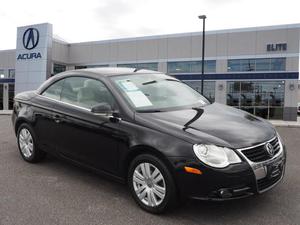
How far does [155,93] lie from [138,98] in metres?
0.35

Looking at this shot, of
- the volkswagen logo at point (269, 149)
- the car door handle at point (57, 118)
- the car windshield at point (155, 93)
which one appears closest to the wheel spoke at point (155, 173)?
the car windshield at point (155, 93)

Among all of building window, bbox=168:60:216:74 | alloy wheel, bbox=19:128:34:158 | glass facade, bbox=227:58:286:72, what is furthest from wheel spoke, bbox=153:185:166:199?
building window, bbox=168:60:216:74

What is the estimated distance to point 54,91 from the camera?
460 cm

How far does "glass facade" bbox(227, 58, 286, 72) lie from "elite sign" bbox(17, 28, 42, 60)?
52.3 ft

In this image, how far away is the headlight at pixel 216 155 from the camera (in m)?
2.77

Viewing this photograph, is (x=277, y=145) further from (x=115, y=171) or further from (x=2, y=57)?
(x=2, y=57)

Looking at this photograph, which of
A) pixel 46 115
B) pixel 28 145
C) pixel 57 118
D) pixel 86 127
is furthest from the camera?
pixel 28 145

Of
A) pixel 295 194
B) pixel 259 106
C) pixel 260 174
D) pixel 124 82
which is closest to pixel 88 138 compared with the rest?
pixel 124 82

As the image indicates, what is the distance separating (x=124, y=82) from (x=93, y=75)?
50 cm

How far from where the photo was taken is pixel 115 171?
347 cm

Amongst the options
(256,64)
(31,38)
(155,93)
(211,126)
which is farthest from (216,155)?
(31,38)

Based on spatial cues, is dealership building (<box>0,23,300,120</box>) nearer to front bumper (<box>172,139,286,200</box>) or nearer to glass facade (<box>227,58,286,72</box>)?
glass facade (<box>227,58,286,72</box>)

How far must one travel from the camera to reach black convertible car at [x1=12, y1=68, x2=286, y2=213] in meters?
2.81

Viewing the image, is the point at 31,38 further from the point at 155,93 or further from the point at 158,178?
the point at 158,178
